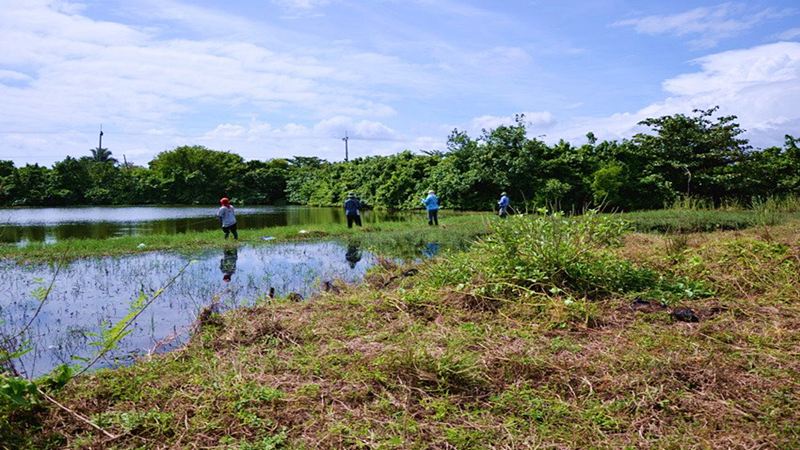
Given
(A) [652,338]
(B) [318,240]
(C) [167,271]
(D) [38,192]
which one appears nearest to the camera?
(A) [652,338]

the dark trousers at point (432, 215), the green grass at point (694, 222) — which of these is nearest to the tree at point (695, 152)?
the green grass at point (694, 222)

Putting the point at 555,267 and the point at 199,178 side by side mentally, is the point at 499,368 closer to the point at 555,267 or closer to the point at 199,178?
the point at 555,267

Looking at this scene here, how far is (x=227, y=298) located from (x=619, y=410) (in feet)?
20.7

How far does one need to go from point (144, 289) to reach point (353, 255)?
537cm

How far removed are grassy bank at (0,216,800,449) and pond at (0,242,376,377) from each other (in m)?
1.16

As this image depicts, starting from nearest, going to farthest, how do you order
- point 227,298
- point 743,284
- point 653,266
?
point 743,284 < point 653,266 < point 227,298

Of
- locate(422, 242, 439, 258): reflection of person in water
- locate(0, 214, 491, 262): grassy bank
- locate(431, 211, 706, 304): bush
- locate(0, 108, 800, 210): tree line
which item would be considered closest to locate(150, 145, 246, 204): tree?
locate(0, 108, 800, 210): tree line

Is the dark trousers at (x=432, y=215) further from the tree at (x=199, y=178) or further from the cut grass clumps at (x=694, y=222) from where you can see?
the tree at (x=199, y=178)

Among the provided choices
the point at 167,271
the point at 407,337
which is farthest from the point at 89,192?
the point at 407,337

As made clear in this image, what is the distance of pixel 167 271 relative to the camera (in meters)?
11.0

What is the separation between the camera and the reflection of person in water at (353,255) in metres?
12.1

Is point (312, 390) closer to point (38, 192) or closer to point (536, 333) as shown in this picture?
point (536, 333)

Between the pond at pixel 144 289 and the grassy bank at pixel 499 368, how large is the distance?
116cm

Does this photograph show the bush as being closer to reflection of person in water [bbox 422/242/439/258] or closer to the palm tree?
reflection of person in water [bbox 422/242/439/258]
